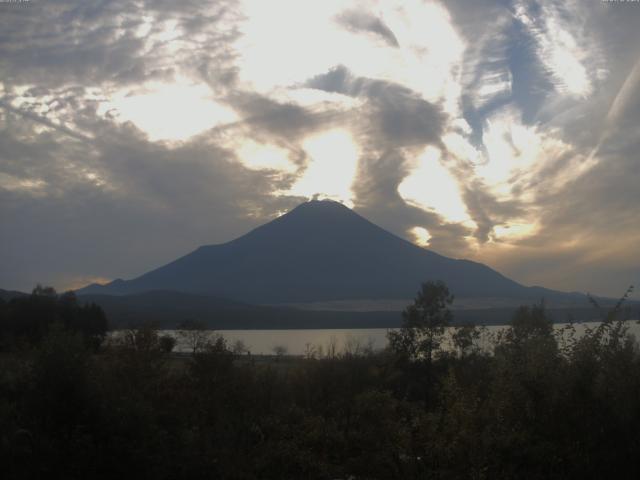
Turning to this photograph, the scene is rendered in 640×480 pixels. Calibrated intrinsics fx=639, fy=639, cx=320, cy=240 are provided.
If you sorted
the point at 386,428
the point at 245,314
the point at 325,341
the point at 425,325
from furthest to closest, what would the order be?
1. the point at 245,314
2. the point at 325,341
3. the point at 425,325
4. the point at 386,428

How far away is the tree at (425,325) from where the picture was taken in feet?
93.2

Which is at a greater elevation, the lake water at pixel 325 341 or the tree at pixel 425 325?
the tree at pixel 425 325

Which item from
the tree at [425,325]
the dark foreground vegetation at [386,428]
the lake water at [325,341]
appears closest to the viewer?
the dark foreground vegetation at [386,428]

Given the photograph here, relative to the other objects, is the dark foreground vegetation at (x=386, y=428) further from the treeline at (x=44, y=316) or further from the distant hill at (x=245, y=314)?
the distant hill at (x=245, y=314)

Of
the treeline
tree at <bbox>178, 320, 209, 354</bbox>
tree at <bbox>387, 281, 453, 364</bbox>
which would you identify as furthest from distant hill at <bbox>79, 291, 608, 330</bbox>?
tree at <bbox>387, 281, 453, 364</bbox>

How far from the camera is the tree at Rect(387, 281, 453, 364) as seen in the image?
2841 cm

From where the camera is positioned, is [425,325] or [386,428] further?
[425,325]

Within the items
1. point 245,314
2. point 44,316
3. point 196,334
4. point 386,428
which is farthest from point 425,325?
point 245,314

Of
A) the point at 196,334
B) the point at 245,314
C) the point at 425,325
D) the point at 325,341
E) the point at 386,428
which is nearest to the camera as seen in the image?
the point at 386,428

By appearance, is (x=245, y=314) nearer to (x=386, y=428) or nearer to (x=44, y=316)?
(x=44, y=316)

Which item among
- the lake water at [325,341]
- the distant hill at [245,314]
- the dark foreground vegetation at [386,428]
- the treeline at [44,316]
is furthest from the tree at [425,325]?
the distant hill at [245,314]

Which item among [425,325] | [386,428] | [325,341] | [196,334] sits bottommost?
[325,341]

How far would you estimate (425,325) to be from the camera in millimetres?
29188

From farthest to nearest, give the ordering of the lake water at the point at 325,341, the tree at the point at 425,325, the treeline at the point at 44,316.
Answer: the treeline at the point at 44,316 → the tree at the point at 425,325 → the lake water at the point at 325,341
